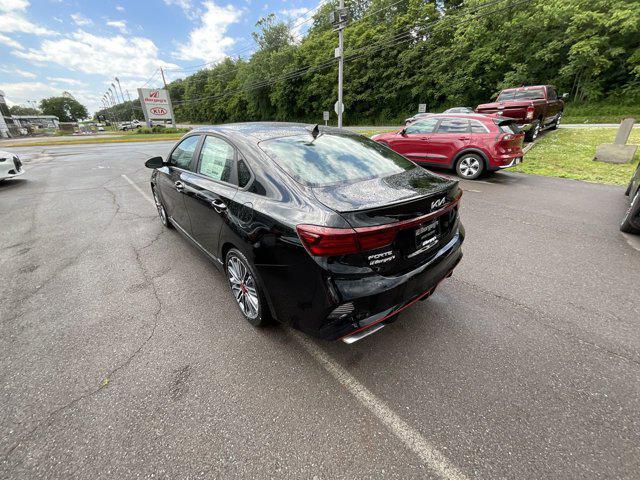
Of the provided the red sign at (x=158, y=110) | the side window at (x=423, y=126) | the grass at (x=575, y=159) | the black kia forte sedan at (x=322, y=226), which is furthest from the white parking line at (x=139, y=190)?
the red sign at (x=158, y=110)

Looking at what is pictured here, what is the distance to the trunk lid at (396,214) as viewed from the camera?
5.85 feet

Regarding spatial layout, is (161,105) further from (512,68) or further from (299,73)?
(512,68)

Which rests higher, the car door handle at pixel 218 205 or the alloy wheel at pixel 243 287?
the car door handle at pixel 218 205

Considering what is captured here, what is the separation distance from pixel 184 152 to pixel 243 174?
160cm

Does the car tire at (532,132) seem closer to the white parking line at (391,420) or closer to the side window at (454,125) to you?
the side window at (454,125)

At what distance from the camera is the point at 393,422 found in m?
1.75

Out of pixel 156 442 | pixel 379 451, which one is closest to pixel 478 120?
pixel 379 451

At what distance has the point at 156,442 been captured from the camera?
1.67m

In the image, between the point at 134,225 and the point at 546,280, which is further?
the point at 134,225

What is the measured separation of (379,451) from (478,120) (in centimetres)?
789

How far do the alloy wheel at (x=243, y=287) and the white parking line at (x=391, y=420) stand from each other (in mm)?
527

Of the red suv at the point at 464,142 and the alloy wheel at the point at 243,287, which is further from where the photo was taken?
the red suv at the point at 464,142

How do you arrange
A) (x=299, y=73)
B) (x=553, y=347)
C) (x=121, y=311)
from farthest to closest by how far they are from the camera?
1. (x=299, y=73)
2. (x=121, y=311)
3. (x=553, y=347)

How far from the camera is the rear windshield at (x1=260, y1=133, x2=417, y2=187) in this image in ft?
7.35
